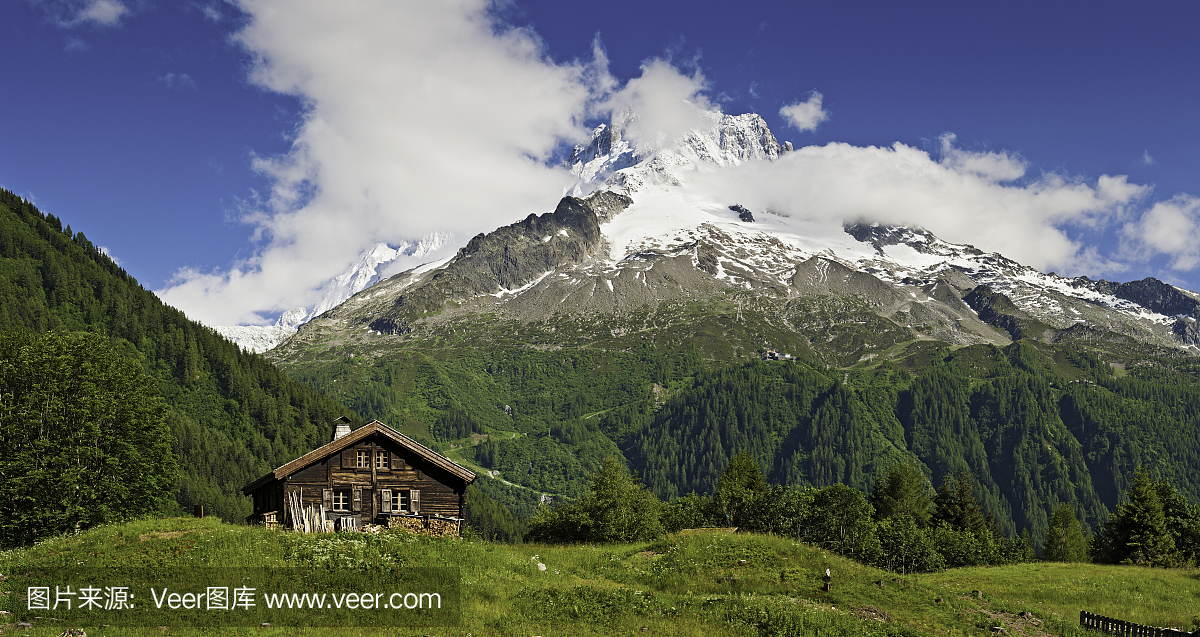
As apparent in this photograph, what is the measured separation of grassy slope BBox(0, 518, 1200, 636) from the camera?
31281 millimetres

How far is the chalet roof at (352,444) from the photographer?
51.0m

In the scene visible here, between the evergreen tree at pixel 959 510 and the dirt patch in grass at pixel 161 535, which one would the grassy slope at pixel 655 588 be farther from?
the evergreen tree at pixel 959 510

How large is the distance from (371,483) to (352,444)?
2.90 meters

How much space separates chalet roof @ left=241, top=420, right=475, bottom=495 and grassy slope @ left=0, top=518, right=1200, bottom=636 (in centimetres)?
919

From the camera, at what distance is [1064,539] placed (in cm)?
12381

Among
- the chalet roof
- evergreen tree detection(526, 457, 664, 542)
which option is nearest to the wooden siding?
the chalet roof

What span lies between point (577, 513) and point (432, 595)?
38207 millimetres

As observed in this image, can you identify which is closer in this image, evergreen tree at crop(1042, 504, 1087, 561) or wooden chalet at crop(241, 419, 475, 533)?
wooden chalet at crop(241, 419, 475, 533)

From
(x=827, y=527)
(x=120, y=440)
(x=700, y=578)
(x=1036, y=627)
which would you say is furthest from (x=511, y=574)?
(x=827, y=527)

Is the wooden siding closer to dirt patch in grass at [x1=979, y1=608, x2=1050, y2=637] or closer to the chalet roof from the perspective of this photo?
the chalet roof

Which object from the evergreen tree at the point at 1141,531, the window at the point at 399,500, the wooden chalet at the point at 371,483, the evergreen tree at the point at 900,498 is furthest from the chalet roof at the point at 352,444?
the evergreen tree at the point at 900,498

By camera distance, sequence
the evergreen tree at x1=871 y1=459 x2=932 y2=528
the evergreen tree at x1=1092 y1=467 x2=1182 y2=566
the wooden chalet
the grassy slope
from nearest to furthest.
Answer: the grassy slope, the wooden chalet, the evergreen tree at x1=1092 y1=467 x2=1182 y2=566, the evergreen tree at x1=871 y1=459 x2=932 y2=528

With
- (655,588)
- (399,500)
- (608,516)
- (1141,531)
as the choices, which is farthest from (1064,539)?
(399,500)

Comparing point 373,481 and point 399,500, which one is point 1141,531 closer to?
point 399,500
